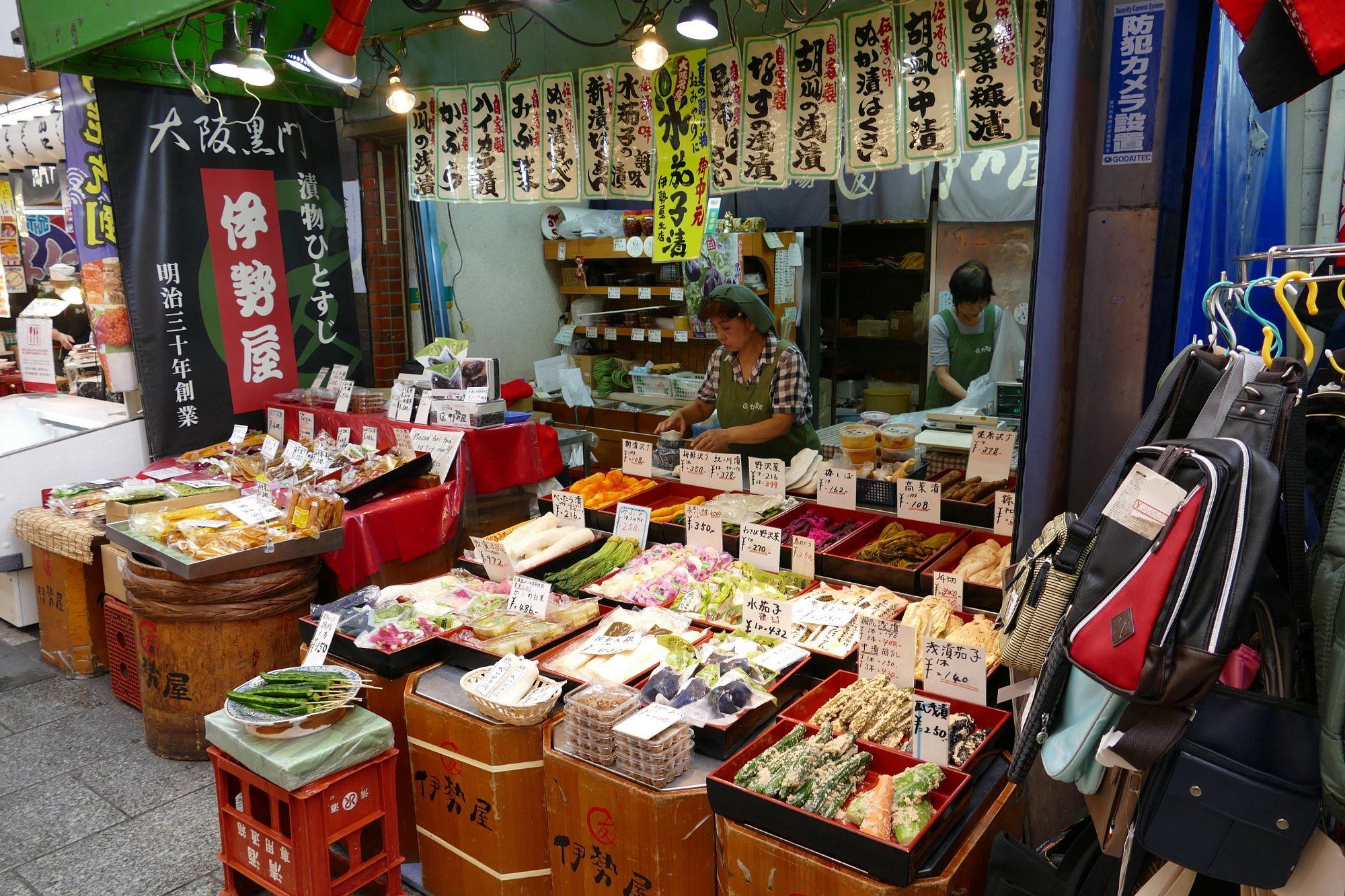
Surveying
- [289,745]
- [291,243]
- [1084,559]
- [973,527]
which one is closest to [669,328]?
[291,243]

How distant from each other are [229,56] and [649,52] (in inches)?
91.1

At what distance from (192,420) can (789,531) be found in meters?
4.47

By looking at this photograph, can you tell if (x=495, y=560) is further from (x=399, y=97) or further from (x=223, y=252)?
(x=223, y=252)

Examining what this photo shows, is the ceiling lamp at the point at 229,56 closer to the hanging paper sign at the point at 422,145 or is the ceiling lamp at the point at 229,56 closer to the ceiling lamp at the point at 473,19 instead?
the ceiling lamp at the point at 473,19

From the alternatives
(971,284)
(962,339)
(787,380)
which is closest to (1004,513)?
(787,380)

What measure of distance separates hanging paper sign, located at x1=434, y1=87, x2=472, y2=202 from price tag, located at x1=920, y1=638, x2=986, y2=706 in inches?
198

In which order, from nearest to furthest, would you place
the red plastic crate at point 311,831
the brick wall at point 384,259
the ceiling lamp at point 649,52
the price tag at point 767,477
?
the red plastic crate at point 311,831
the price tag at point 767,477
the ceiling lamp at point 649,52
the brick wall at point 384,259

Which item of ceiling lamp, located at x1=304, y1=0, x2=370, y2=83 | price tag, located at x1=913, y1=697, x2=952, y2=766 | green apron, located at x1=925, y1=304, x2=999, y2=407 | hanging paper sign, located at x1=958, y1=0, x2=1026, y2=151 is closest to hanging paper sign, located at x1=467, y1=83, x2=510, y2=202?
ceiling lamp, located at x1=304, y1=0, x2=370, y2=83

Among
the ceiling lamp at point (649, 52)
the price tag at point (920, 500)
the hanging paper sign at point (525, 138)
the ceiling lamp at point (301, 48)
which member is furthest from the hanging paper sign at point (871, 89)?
the ceiling lamp at point (301, 48)

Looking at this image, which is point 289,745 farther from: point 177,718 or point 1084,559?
point 1084,559

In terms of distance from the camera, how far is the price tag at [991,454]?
3.95 meters

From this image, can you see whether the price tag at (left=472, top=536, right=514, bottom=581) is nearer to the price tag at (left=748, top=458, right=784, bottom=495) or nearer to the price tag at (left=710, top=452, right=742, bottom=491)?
the price tag at (left=710, top=452, right=742, bottom=491)

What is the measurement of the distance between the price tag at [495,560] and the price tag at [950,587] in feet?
6.13

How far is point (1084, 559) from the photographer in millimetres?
1803
